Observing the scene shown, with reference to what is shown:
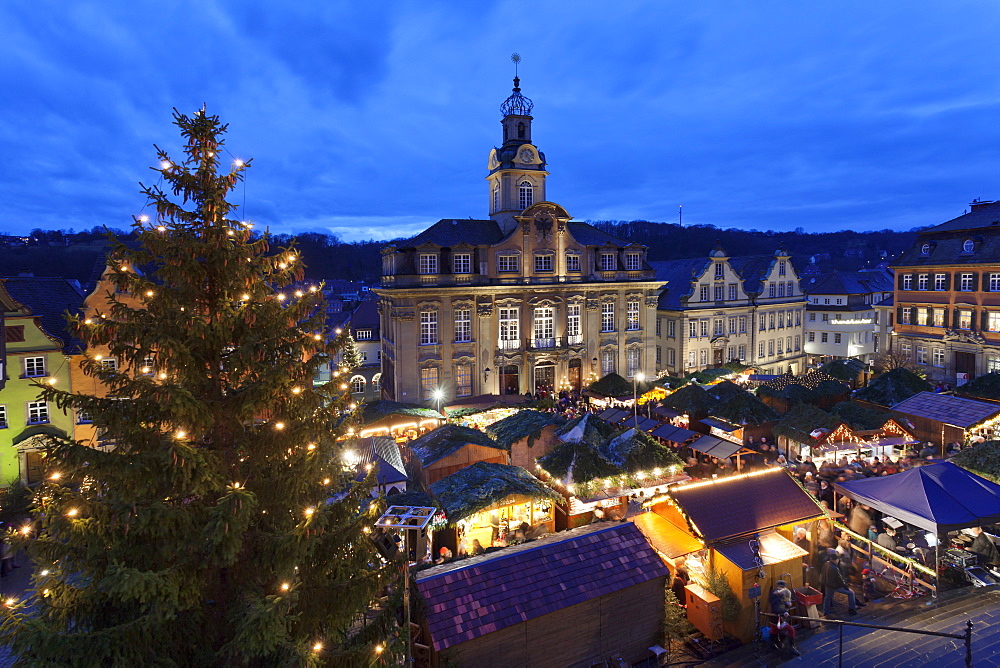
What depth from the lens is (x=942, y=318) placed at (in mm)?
42000

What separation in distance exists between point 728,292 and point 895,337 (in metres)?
14.4

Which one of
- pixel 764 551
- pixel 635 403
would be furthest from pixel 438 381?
pixel 764 551

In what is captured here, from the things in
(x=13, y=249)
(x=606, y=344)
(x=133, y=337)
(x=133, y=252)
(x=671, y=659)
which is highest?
(x=13, y=249)

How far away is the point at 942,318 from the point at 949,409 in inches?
891

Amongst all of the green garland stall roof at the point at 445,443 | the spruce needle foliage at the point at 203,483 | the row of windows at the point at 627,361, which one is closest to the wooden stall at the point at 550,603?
the spruce needle foliage at the point at 203,483

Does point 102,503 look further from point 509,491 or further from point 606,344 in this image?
point 606,344

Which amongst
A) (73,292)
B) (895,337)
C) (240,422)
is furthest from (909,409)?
(73,292)

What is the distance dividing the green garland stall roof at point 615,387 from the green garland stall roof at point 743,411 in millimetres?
7390

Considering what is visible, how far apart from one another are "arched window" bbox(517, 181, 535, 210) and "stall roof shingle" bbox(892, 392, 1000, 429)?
24.9 meters

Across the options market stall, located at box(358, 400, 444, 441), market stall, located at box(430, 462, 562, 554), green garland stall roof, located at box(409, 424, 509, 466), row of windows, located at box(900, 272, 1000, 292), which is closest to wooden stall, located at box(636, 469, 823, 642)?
market stall, located at box(430, 462, 562, 554)

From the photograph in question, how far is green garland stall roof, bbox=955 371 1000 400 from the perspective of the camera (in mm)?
29344

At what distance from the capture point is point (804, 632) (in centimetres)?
1254

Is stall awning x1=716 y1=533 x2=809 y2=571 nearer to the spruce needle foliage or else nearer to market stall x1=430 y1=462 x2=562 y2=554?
market stall x1=430 y1=462 x2=562 y2=554

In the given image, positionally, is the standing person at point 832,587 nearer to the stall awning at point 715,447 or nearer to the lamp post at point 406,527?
the stall awning at point 715,447
